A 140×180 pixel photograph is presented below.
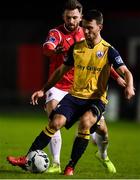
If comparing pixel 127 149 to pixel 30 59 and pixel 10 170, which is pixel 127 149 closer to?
pixel 10 170

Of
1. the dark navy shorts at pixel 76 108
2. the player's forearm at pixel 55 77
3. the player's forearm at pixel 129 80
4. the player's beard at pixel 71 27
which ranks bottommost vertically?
the dark navy shorts at pixel 76 108

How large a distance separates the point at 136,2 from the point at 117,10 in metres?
0.82

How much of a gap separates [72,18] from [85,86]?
1295 millimetres

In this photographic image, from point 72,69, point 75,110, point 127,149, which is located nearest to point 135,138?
point 127,149

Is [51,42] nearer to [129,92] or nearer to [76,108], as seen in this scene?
[76,108]

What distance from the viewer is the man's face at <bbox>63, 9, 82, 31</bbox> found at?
11555 millimetres

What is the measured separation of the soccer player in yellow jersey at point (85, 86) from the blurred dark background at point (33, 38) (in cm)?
1826

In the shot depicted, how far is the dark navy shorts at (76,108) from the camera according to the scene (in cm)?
1058

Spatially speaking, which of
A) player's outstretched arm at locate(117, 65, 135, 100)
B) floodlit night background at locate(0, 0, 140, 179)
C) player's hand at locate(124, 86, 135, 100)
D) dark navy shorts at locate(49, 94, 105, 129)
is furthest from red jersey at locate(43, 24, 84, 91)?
floodlit night background at locate(0, 0, 140, 179)

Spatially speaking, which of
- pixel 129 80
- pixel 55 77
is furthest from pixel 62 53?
pixel 129 80

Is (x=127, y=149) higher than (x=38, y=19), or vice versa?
(x=127, y=149)

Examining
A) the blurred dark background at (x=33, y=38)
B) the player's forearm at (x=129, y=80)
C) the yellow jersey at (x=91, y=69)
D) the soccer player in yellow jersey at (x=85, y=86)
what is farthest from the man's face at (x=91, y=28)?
the blurred dark background at (x=33, y=38)

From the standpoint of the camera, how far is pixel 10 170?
11.1 metres

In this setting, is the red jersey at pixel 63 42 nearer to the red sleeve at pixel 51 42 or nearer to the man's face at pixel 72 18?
the red sleeve at pixel 51 42
